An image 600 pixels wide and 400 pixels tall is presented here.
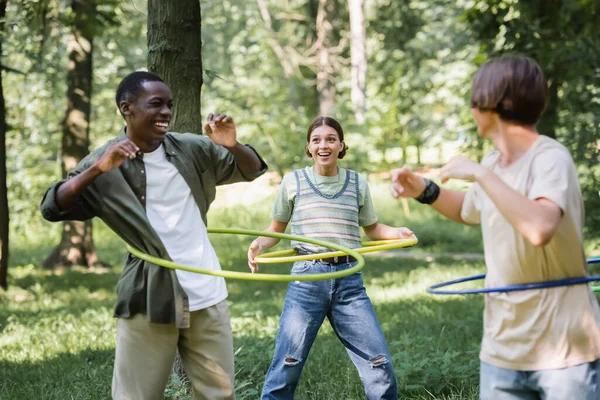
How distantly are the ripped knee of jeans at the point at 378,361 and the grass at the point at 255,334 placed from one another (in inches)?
33.0

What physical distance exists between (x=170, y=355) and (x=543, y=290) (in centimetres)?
171

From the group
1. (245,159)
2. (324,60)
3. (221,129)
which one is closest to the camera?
(221,129)

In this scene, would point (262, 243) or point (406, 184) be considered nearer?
point (406, 184)

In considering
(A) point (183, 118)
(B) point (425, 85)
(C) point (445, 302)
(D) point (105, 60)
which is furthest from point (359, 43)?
(A) point (183, 118)

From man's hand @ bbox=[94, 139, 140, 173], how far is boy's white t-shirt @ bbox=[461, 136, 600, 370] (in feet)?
4.72

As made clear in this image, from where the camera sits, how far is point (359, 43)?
24.9 meters

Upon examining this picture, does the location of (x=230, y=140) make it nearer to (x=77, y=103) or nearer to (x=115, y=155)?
(x=115, y=155)

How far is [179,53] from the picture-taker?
5340 millimetres

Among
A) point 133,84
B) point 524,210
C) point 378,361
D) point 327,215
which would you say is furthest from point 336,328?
point 524,210

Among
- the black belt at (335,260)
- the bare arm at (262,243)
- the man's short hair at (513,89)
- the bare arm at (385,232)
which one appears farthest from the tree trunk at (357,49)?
the man's short hair at (513,89)

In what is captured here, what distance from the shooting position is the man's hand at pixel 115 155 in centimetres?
316

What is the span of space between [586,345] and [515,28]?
8797 mm

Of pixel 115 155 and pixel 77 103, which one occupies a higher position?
pixel 77 103

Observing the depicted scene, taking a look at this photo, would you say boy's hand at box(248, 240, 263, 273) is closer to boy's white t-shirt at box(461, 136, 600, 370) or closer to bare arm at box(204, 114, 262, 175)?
bare arm at box(204, 114, 262, 175)
